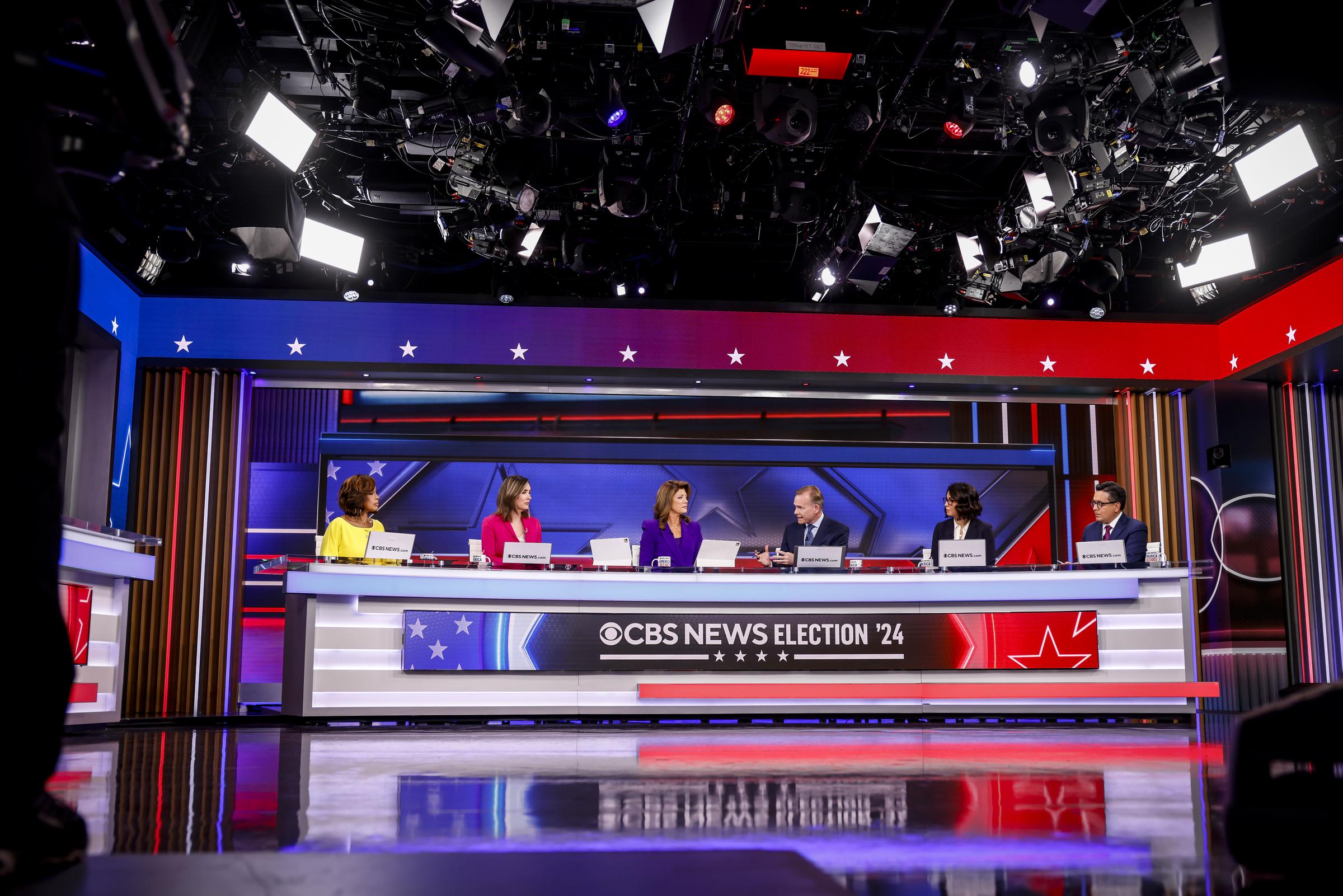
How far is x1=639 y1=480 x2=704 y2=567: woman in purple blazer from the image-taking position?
6348mm

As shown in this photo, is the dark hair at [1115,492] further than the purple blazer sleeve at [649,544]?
Yes

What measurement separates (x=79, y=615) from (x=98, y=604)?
12.4 inches

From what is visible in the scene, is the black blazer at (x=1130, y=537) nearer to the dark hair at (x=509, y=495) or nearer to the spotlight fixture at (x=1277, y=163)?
the spotlight fixture at (x=1277, y=163)

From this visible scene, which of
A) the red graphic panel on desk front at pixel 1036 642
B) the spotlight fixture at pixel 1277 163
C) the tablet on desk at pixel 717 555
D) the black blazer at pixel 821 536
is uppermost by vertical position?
the spotlight fixture at pixel 1277 163

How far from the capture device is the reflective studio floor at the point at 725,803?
199cm

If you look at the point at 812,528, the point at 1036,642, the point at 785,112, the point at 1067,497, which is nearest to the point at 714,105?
the point at 785,112

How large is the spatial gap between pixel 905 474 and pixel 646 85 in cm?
480

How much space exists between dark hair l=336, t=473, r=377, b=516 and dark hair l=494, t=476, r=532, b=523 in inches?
33.3

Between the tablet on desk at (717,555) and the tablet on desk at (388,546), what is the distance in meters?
1.82

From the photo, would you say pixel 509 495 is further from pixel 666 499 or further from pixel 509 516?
pixel 666 499

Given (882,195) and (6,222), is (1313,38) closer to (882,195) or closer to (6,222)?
(6,222)

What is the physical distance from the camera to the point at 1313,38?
2150mm

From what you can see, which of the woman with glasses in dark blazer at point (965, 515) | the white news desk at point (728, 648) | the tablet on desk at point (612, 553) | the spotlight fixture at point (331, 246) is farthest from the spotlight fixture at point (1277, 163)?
the spotlight fixture at point (331, 246)

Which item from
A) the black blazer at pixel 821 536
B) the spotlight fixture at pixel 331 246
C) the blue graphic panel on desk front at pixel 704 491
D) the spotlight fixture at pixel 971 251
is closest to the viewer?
the black blazer at pixel 821 536
